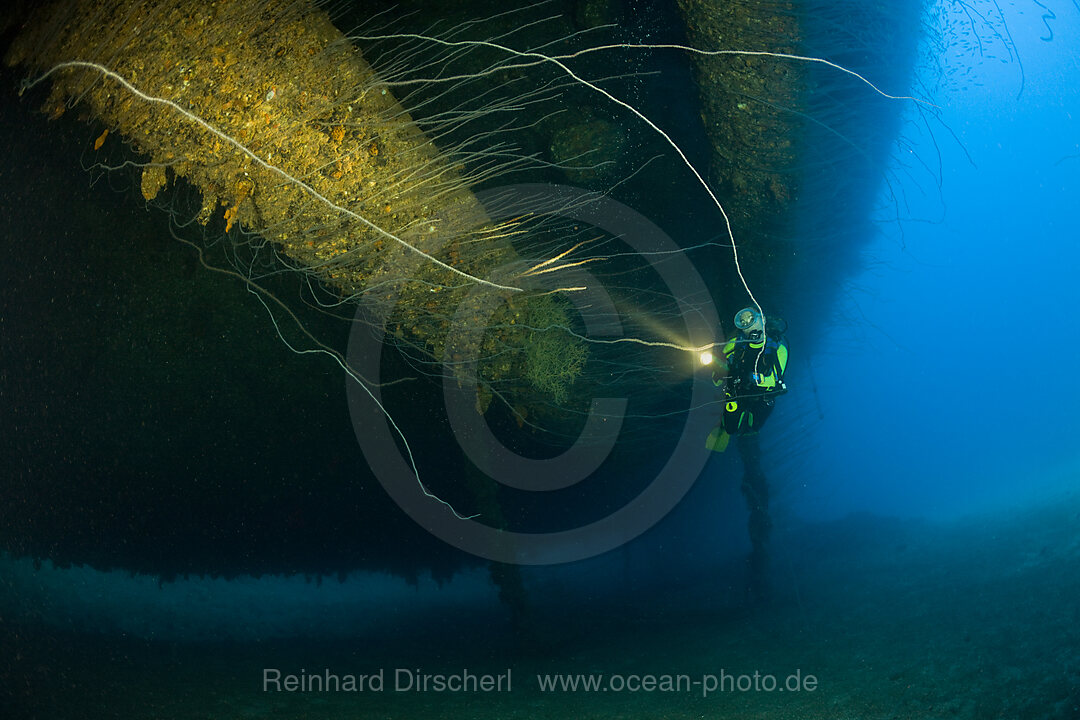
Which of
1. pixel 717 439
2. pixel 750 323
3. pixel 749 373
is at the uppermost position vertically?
pixel 750 323

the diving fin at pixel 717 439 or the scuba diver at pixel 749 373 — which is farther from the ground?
the scuba diver at pixel 749 373

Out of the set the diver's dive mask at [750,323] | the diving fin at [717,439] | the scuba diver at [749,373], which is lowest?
the diving fin at [717,439]

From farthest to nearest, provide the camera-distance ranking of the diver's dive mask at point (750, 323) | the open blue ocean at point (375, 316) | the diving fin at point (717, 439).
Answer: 1. the diving fin at point (717, 439)
2. the diver's dive mask at point (750, 323)
3. the open blue ocean at point (375, 316)

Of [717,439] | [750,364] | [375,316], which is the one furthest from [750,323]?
[375,316]

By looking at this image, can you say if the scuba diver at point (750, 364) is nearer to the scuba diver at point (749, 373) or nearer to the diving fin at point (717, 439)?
the scuba diver at point (749, 373)

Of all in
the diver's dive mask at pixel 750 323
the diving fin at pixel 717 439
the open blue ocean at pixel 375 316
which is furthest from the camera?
the diving fin at pixel 717 439

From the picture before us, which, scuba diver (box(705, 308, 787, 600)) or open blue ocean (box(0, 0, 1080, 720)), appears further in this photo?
scuba diver (box(705, 308, 787, 600))

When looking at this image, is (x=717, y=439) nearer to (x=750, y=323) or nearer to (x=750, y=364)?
(x=750, y=364)

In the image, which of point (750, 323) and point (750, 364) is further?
point (750, 364)

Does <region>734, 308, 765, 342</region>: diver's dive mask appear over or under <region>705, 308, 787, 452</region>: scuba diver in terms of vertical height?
over

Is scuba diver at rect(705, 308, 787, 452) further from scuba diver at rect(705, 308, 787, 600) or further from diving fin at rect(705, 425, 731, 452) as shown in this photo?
diving fin at rect(705, 425, 731, 452)

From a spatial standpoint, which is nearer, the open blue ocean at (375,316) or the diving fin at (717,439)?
the open blue ocean at (375,316)

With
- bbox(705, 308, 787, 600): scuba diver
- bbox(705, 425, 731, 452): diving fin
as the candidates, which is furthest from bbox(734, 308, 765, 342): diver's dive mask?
bbox(705, 425, 731, 452): diving fin

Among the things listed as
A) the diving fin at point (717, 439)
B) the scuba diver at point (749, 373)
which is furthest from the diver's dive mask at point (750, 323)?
the diving fin at point (717, 439)
